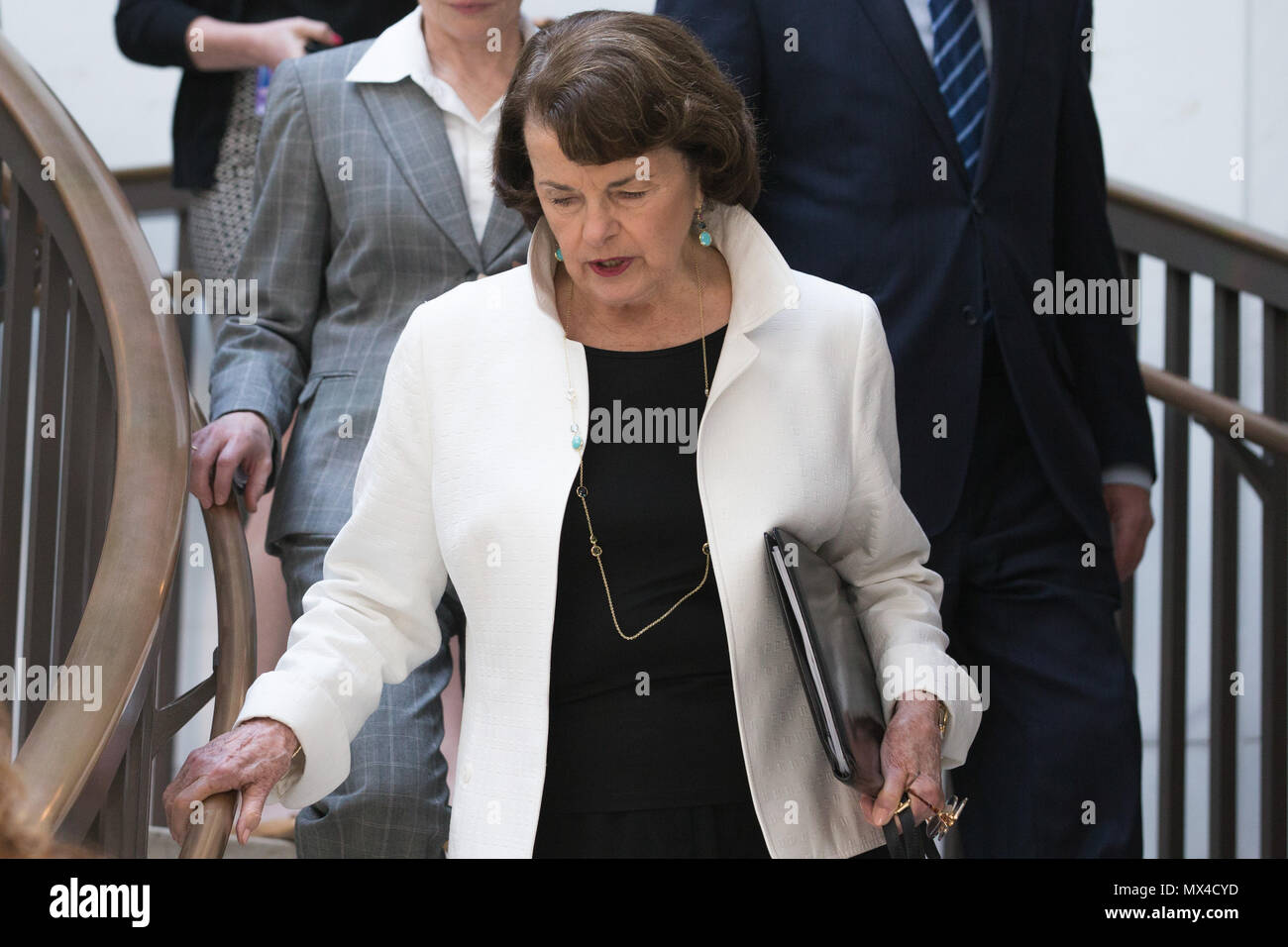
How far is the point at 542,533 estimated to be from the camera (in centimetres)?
194

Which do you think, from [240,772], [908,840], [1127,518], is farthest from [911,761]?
[1127,518]

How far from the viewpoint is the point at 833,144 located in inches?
96.3

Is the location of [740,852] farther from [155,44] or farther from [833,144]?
[155,44]

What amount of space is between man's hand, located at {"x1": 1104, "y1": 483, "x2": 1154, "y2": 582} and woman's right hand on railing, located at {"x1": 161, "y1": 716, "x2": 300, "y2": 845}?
4.81 feet

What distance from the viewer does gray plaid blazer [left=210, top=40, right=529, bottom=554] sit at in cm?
244

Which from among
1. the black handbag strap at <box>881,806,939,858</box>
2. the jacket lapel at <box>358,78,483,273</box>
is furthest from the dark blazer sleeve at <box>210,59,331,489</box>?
the black handbag strap at <box>881,806,939,858</box>

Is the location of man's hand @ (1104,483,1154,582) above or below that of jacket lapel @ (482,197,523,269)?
below

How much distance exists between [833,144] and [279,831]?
144cm

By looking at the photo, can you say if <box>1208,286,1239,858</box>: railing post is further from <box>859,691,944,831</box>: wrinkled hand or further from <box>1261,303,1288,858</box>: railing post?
<box>859,691,944,831</box>: wrinkled hand

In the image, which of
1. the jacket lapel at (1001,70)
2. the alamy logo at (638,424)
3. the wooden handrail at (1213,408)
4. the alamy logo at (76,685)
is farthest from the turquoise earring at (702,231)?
the wooden handrail at (1213,408)

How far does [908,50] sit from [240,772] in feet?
4.67

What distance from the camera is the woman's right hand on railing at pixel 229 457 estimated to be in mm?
2373

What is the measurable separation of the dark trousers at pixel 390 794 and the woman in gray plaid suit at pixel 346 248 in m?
0.04
